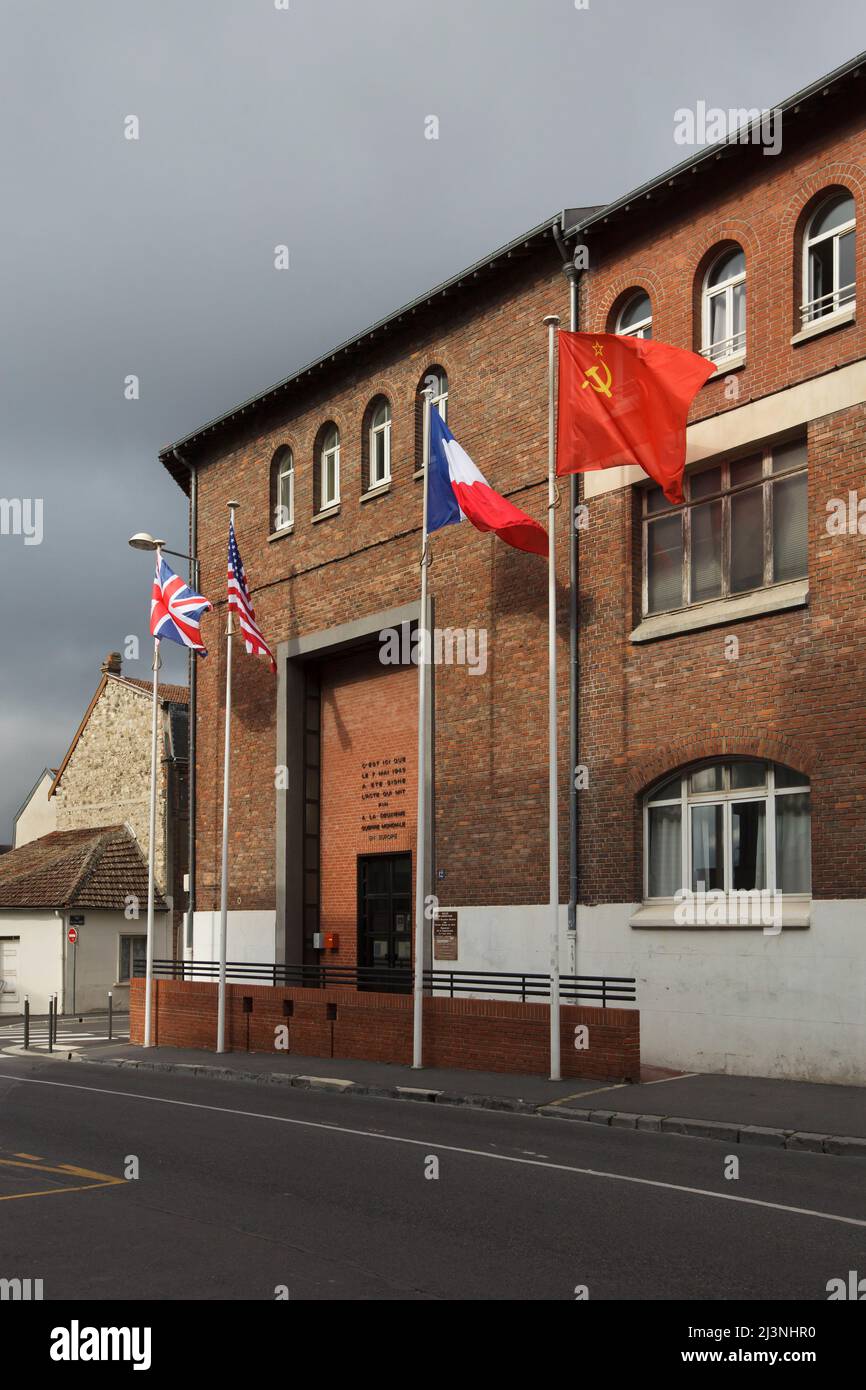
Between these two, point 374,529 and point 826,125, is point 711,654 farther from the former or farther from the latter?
point 374,529

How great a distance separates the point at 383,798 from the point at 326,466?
6595mm

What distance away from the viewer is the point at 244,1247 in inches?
317

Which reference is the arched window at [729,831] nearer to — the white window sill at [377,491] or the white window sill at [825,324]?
the white window sill at [825,324]

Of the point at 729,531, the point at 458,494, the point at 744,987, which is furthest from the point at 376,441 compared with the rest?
the point at 744,987

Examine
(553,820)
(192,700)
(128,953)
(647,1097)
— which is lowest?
(128,953)

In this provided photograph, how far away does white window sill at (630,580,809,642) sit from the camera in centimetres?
1711

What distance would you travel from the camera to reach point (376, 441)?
25.4 m

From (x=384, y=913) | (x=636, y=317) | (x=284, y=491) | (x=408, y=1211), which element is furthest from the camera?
(x=284, y=491)

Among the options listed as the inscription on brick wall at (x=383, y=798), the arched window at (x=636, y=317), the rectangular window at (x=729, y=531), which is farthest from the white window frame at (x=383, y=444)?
the rectangular window at (x=729, y=531)

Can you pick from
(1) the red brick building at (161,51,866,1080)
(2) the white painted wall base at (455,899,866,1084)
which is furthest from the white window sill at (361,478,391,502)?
(2) the white painted wall base at (455,899,866,1084)

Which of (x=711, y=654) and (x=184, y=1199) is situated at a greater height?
(x=711, y=654)

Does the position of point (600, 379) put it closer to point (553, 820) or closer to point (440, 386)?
point (553, 820)
